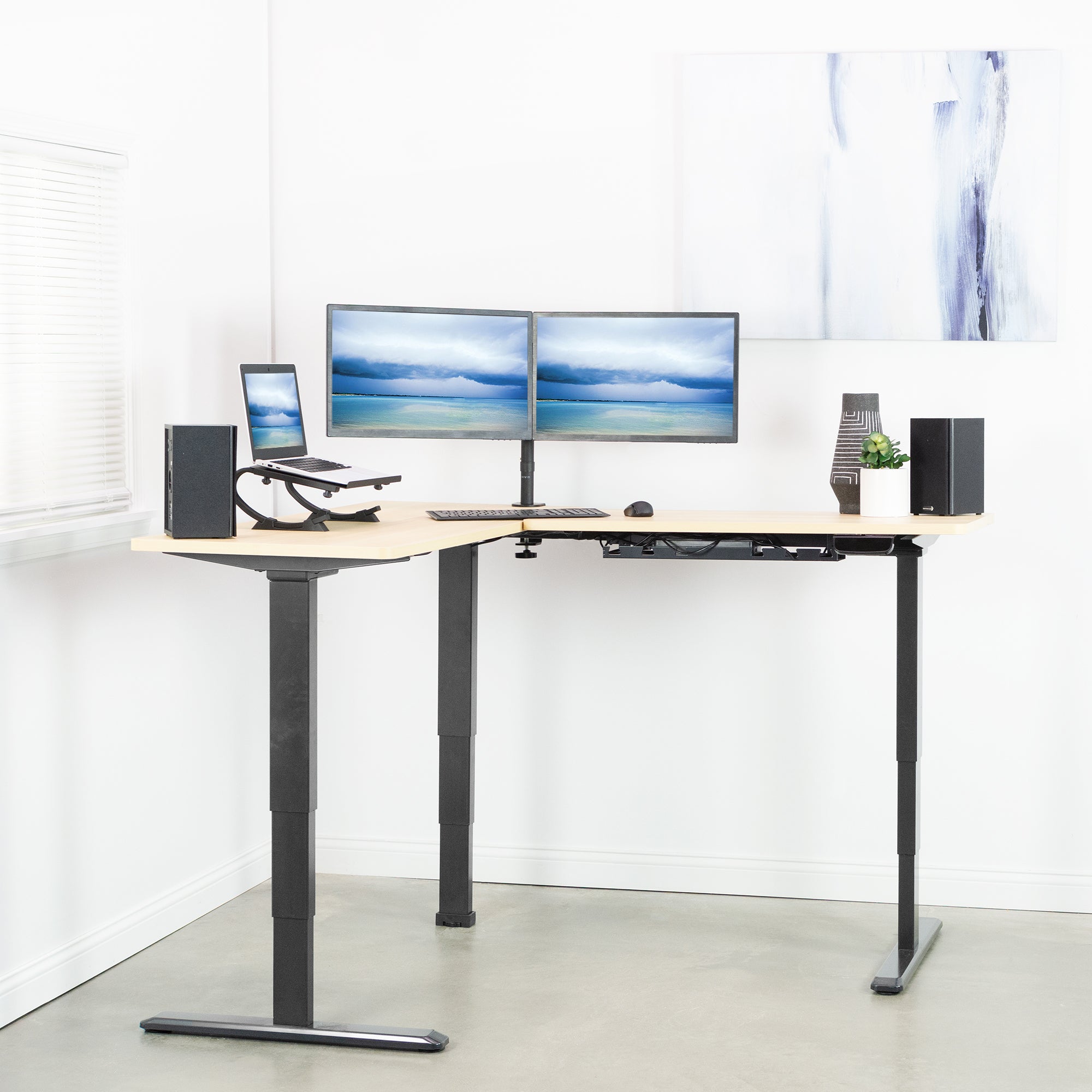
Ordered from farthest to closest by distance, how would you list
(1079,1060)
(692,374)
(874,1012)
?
(692,374) < (874,1012) < (1079,1060)

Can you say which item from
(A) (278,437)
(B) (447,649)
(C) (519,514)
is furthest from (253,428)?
(B) (447,649)

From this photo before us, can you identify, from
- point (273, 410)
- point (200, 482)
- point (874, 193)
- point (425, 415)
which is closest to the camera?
point (200, 482)

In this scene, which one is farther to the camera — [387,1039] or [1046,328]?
[1046,328]

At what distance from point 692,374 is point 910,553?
2.43ft

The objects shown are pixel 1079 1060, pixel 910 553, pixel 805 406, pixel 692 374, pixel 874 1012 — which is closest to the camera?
pixel 1079 1060

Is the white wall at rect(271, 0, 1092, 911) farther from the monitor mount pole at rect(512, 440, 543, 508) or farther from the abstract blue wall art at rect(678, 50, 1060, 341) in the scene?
the monitor mount pole at rect(512, 440, 543, 508)

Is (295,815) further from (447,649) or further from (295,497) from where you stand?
(447,649)

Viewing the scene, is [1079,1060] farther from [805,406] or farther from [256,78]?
[256,78]

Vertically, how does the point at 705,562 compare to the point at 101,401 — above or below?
below

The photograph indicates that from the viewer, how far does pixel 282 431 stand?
3441 mm

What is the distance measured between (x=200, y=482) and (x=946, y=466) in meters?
1.75

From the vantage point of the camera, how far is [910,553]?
342 centimetres

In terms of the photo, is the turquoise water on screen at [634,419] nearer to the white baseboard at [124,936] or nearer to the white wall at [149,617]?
the white wall at [149,617]

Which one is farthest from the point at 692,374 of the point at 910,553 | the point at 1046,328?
the point at 1046,328
